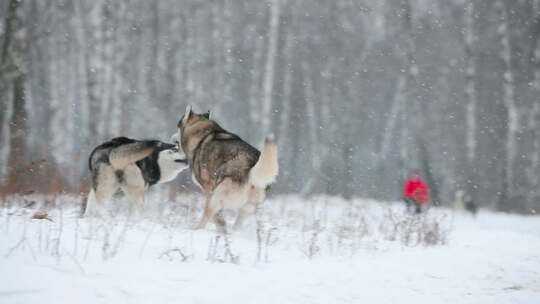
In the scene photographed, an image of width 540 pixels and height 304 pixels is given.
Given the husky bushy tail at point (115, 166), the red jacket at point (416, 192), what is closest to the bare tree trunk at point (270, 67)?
the red jacket at point (416, 192)

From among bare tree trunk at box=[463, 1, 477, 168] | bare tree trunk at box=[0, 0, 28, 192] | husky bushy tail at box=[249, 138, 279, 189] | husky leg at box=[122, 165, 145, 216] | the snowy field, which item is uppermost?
bare tree trunk at box=[463, 1, 477, 168]

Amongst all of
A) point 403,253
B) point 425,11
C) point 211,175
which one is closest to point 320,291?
point 403,253

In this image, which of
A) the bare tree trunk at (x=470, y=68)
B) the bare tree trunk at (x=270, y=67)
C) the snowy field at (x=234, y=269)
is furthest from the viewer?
the bare tree trunk at (x=470, y=68)

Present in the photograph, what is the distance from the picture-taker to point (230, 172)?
284 inches

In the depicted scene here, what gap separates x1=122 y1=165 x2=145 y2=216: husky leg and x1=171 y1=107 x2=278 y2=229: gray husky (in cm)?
77

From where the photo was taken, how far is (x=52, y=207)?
831 centimetres

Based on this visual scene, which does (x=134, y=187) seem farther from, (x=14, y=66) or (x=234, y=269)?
(x=14, y=66)

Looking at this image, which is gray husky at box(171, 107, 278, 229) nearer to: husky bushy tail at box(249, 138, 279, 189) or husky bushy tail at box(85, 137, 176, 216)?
husky bushy tail at box(249, 138, 279, 189)

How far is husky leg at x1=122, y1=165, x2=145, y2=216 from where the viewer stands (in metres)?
7.90

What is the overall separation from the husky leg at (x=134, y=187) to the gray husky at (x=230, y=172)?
0.77 m

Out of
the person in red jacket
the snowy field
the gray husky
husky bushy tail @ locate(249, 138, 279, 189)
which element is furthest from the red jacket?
husky bushy tail @ locate(249, 138, 279, 189)

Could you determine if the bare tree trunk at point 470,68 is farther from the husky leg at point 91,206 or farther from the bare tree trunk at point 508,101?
the husky leg at point 91,206

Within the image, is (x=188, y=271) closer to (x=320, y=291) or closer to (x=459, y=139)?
(x=320, y=291)

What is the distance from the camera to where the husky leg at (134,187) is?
25.9ft
